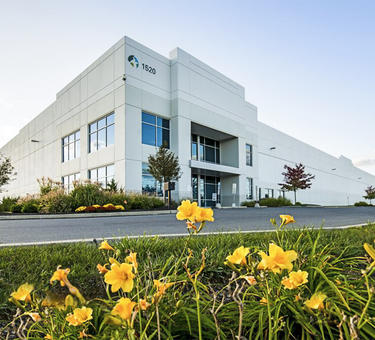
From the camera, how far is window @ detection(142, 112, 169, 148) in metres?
21.0

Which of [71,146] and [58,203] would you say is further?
[71,146]

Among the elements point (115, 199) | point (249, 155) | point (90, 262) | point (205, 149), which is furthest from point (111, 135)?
point (90, 262)

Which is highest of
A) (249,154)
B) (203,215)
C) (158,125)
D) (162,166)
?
(158,125)

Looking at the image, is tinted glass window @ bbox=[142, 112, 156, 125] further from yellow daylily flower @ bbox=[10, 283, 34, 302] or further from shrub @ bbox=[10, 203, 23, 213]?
yellow daylily flower @ bbox=[10, 283, 34, 302]

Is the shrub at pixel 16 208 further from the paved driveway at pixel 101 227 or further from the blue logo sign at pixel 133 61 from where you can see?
the blue logo sign at pixel 133 61

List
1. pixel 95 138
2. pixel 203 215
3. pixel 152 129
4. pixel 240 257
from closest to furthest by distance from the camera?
pixel 240 257, pixel 203 215, pixel 152 129, pixel 95 138

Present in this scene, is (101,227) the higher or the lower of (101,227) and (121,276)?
the lower

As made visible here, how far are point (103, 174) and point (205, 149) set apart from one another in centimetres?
1146

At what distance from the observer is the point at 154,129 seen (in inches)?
851

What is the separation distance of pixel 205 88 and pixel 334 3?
663 inches

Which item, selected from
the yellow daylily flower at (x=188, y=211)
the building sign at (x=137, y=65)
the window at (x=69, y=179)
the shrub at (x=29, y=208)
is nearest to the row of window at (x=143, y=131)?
the window at (x=69, y=179)

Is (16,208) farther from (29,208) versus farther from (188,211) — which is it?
(188,211)

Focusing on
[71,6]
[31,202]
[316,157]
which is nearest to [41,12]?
[71,6]

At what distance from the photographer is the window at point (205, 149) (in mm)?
26920
